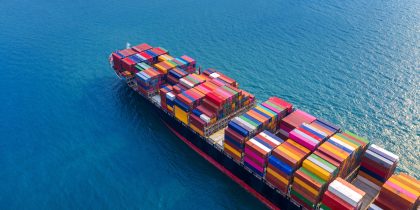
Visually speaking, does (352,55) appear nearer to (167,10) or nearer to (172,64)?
(172,64)

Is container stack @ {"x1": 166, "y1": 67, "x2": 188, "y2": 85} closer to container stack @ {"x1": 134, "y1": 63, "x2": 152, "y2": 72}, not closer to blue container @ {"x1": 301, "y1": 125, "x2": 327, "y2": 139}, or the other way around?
container stack @ {"x1": 134, "y1": 63, "x2": 152, "y2": 72}

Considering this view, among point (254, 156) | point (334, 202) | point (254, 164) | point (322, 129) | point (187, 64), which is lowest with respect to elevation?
point (254, 164)

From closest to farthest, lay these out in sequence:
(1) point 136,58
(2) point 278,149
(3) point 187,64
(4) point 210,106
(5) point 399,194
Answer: (5) point 399,194
(2) point 278,149
(4) point 210,106
(3) point 187,64
(1) point 136,58

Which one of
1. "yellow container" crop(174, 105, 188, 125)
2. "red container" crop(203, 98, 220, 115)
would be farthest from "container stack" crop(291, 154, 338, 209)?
"yellow container" crop(174, 105, 188, 125)

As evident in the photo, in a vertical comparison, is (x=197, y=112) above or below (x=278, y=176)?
above

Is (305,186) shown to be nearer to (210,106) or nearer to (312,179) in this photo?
(312,179)

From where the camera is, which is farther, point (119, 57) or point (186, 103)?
point (119, 57)

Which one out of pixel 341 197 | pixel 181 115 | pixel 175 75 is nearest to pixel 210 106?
pixel 181 115
